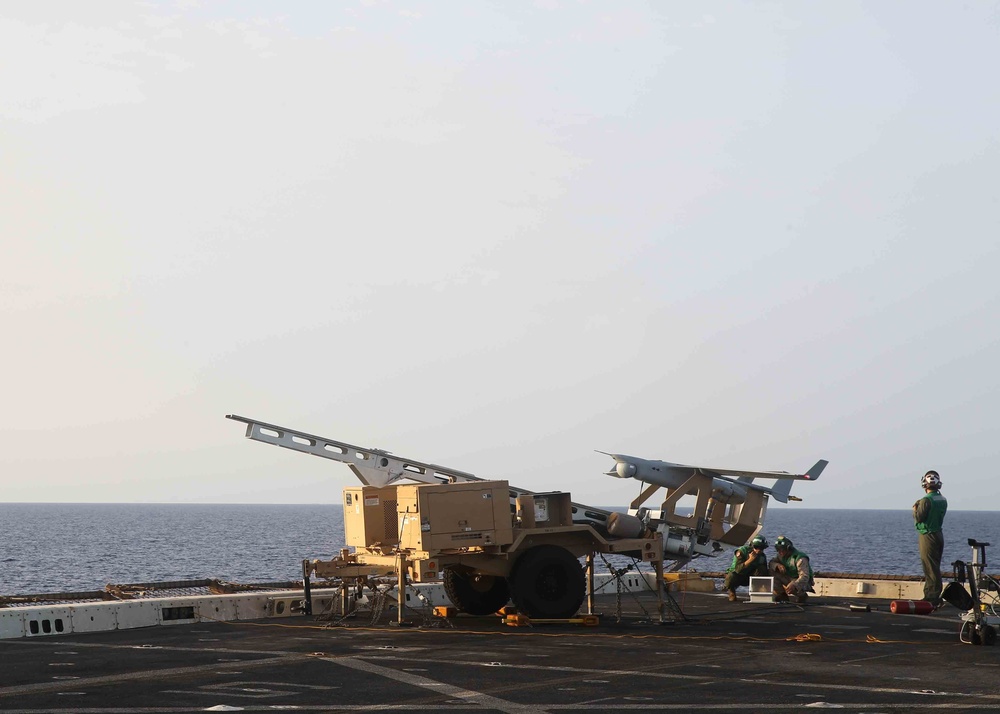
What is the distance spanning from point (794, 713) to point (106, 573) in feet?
202

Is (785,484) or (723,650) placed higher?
(785,484)

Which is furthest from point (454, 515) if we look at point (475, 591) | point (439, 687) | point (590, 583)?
point (439, 687)

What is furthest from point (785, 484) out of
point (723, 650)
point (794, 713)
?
point (794, 713)

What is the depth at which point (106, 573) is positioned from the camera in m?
66.6

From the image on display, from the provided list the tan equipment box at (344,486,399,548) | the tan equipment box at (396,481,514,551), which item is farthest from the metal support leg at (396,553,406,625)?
the tan equipment box at (344,486,399,548)

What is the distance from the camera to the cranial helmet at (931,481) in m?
19.1

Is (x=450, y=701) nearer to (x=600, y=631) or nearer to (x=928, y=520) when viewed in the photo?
(x=600, y=631)

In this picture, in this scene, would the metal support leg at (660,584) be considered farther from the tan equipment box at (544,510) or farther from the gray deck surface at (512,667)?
the tan equipment box at (544,510)

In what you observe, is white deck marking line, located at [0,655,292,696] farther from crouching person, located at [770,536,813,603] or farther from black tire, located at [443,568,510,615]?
crouching person, located at [770,536,813,603]

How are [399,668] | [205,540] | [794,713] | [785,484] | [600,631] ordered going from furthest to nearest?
1. [205,540]
2. [785,484]
3. [600,631]
4. [399,668]
5. [794,713]

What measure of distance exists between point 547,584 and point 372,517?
333cm

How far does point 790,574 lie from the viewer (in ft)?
74.5

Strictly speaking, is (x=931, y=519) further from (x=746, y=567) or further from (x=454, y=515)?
(x=454, y=515)

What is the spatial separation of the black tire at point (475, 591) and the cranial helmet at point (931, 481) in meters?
7.22
